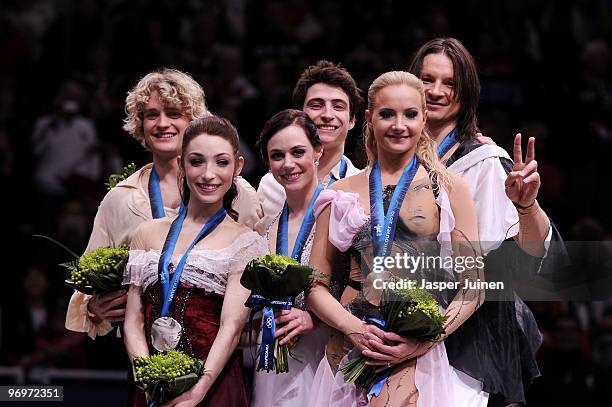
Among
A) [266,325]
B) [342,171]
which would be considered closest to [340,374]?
[266,325]

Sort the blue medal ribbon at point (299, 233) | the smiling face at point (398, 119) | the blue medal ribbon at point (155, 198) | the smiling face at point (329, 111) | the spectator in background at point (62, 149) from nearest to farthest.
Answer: the smiling face at point (398, 119), the blue medal ribbon at point (299, 233), the blue medal ribbon at point (155, 198), the smiling face at point (329, 111), the spectator in background at point (62, 149)

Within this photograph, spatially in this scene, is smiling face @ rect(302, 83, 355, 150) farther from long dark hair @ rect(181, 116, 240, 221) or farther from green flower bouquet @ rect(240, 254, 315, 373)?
green flower bouquet @ rect(240, 254, 315, 373)

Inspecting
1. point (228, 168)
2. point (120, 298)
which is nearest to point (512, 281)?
point (228, 168)

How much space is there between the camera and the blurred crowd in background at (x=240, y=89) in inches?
305

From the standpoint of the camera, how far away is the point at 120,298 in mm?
4957

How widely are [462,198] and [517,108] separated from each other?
14.4 feet

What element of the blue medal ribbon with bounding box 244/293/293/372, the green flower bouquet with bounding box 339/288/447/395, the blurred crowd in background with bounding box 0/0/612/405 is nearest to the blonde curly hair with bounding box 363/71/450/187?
the green flower bouquet with bounding box 339/288/447/395

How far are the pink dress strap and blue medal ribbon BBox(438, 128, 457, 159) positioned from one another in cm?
51

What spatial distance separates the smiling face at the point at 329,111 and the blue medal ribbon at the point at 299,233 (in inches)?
17.3

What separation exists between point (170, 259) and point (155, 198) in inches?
23.6

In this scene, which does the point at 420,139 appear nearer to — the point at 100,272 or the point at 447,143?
the point at 447,143

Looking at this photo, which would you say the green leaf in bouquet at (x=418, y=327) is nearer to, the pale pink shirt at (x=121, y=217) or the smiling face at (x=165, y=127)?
the pale pink shirt at (x=121, y=217)

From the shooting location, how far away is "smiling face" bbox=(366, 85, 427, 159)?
4570mm

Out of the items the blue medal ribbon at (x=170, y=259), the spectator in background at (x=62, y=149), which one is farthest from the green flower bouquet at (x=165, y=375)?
the spectator in background at (x=62, y=149)
